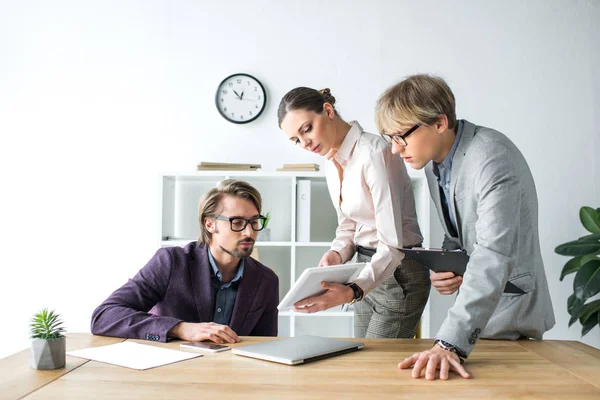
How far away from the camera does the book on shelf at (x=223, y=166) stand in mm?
3646

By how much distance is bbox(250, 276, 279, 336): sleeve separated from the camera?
2277 millimetres

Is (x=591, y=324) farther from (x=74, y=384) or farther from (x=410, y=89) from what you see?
(x=74, y=384)

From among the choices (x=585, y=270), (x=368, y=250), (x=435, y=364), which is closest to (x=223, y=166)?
(x=368, y=250)

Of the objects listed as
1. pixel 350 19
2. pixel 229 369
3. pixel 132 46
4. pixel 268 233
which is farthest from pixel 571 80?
pixel 229 369

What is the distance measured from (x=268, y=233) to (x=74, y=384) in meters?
2.57

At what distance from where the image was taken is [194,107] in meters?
4.02

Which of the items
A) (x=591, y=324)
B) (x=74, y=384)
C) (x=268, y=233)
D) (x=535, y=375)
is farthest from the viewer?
(x=268, y=233)

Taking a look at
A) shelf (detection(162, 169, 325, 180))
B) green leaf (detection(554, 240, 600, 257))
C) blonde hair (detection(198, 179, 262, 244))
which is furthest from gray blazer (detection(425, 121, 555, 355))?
green leaf (detection(554, 240, 600, 257))

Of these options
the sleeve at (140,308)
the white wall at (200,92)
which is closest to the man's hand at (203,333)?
the sleeve at (140,308)

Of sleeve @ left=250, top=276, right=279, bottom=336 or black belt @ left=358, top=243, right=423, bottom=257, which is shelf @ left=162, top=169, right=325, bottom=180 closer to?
black belt @ left=358, top=243, right=423, bottom=257

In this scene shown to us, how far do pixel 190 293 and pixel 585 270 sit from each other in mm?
2466

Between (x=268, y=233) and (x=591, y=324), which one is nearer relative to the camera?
(x=591, y=324)

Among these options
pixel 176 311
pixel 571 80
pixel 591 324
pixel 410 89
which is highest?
pixel 571 80

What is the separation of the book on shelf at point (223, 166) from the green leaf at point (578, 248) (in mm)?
1968
